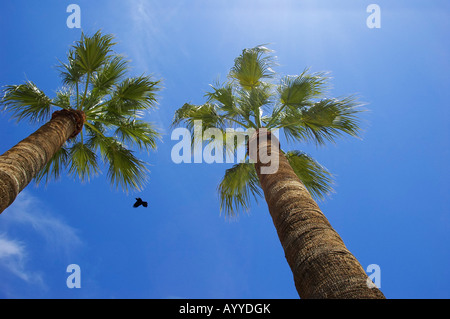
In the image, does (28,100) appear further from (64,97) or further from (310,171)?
(310,171)

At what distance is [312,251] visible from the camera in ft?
10.3

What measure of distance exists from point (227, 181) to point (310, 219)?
482 centimetres

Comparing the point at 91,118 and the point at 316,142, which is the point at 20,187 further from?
the point at 316,142

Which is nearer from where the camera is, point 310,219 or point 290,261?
point 290,261

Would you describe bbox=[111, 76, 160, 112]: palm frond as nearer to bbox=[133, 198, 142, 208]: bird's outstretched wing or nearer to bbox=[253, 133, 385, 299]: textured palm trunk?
bbox=[133, 198, 142, 208]: bird's outstretched wing

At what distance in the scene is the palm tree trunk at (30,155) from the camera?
442 centimetres

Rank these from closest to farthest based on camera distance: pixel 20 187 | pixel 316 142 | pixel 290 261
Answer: pixel 290 261, pixel 20 187, pixel 316 142

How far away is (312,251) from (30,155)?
15.6 feet

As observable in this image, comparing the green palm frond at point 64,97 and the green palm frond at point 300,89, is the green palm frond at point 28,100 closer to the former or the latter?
the green palm frond at point 64,97

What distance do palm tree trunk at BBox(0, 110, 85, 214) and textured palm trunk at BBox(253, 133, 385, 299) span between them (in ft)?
12.6

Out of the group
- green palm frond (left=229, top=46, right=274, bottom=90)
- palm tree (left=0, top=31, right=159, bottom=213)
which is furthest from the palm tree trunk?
green palm frond (left=229, top=46, right=274, bottom=90)
